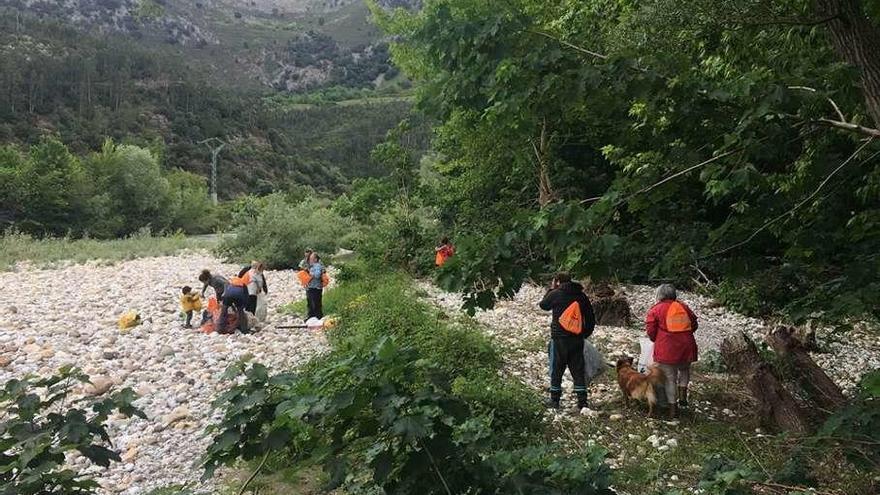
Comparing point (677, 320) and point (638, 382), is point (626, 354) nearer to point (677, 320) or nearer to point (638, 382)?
point (638, 382)

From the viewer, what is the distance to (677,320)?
6746mm

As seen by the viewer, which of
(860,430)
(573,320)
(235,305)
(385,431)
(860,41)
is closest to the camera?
(385,431)

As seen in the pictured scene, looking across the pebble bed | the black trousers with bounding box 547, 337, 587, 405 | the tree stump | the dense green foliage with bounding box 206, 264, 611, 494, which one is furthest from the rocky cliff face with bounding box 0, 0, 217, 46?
the dense green foliage with bounding box 206, 264, 611, 494

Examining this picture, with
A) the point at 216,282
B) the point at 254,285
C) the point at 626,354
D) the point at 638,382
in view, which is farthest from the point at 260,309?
the point at 638,382

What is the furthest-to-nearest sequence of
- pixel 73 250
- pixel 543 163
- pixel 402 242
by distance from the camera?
pixel 73 250 < pixel 402 242 < pixel 543 163

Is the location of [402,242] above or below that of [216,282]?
below

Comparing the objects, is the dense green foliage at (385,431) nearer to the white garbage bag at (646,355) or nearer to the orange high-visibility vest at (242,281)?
the white garbage bag at (646,355)

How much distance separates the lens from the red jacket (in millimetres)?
6746

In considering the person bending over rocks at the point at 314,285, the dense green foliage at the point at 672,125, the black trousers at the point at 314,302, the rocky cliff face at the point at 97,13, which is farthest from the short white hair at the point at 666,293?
the rocky cliff face at the point at 97,13

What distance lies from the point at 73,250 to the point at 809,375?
3014cm

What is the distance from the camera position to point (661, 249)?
529 centimetres

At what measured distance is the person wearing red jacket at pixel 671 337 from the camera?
6.75 metres

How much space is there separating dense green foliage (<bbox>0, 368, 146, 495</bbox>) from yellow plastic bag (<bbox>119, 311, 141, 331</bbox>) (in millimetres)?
10190

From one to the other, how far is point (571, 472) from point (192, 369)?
834 centimetres
